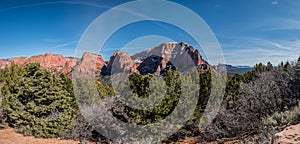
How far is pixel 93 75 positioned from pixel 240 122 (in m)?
10.3

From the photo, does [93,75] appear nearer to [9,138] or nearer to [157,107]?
[9,138]

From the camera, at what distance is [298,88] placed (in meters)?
9.08

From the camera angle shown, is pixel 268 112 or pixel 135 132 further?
pixel 135 132

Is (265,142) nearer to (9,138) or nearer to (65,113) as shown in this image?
(65,113)

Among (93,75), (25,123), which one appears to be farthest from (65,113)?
(93,75)

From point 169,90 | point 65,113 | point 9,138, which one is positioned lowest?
point 9,138

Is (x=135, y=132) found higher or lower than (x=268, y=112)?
lower

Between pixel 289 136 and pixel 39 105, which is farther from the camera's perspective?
pixel 39 105

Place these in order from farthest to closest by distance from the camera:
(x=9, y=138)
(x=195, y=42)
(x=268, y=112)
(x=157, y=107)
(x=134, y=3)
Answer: (x=9, y=138)
(x=157, y=107)
(x=268, y=112)
(x=134, y=3)
(x=195, y=42)

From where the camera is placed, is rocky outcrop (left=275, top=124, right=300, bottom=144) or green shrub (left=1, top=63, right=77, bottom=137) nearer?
rocky outcrop (left=275, top=124, right=300, bottom=144)

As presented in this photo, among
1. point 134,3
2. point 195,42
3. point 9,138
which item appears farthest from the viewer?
point 9,138

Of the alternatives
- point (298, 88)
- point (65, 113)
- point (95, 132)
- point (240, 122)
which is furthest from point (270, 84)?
point (65, 113)

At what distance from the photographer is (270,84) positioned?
9.29 meters

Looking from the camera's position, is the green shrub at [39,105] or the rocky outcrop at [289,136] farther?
the green shrub at [39,105]
